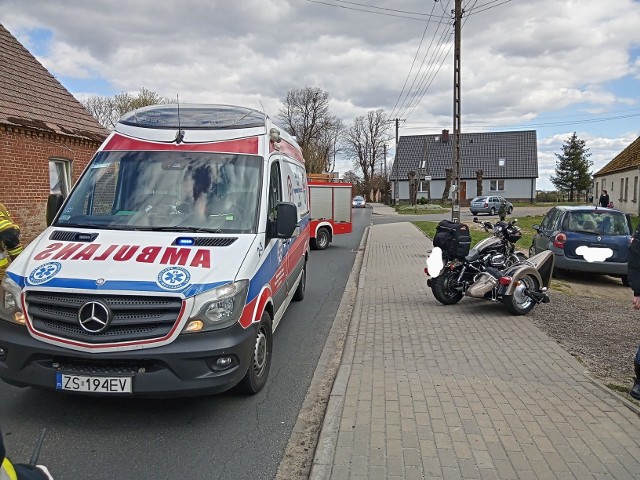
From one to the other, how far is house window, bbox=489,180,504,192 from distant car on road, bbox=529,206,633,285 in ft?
190

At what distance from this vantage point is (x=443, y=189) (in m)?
67.9

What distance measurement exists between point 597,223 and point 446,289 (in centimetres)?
481

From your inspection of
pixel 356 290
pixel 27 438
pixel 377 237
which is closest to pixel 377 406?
pixel 27 438

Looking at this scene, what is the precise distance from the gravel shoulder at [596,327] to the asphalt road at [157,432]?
299 cm

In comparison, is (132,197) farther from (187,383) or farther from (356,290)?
(356,290)

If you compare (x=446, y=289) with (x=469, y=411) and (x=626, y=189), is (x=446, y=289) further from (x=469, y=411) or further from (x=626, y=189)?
(x=626, y=189)

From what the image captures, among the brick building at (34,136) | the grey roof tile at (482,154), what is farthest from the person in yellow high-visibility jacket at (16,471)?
the grey roof tile at (482,154)

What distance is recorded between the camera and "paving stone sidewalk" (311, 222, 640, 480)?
11.1ft

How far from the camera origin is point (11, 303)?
13.2 ft

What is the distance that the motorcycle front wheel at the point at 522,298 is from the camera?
7504 mm

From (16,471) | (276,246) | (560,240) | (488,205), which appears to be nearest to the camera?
(16,471)

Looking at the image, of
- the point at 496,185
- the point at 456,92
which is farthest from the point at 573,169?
the point at 456,92

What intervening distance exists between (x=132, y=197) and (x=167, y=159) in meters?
0.51

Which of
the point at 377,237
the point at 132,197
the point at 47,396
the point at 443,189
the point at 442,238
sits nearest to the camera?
the point at 47,396
